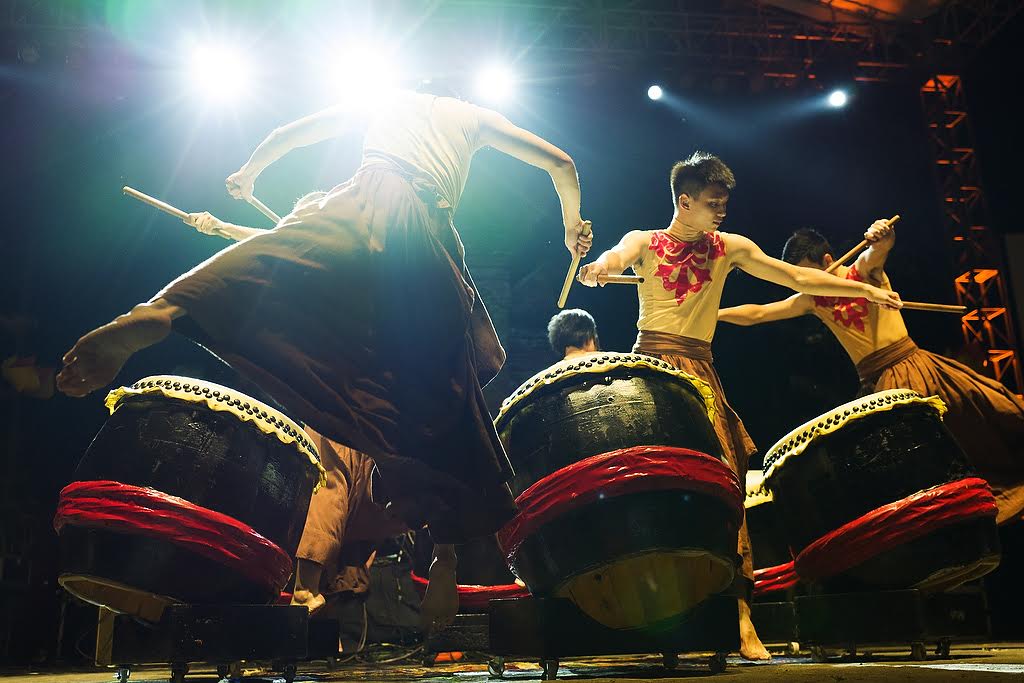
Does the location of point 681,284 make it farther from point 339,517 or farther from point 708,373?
point 339,517

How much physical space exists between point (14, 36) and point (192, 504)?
526 centimetres

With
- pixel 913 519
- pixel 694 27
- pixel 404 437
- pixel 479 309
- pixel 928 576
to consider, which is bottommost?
pixel 928 576

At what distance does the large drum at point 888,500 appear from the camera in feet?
8.61

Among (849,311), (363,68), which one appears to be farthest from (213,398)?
(363,68)

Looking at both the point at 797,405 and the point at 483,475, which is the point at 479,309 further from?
the point at 797,405

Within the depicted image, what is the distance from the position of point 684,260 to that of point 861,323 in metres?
1.17

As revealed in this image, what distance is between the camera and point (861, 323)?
13.6ft

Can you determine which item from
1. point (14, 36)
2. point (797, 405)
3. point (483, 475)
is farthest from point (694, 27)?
point (483, 475)

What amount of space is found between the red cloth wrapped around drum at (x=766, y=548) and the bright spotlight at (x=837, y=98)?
4647 millimetres

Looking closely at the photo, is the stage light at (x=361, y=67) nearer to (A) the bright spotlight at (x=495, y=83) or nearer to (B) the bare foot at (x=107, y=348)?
(A) the bright spotlight at (x=495, y=83)

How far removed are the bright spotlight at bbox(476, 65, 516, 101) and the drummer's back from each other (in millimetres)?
4326

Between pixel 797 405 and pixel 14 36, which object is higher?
pixel 14 36

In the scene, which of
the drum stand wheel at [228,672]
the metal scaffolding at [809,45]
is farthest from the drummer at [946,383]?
the metal scaffolding at [809,45]

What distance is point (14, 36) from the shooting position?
601cm
